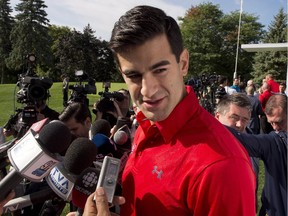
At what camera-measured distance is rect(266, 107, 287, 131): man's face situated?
342cm

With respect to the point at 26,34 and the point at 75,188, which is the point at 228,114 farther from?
the point at 26,34

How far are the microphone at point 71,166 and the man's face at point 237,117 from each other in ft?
7.07

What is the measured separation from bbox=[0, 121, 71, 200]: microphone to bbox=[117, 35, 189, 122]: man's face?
0.43 meters

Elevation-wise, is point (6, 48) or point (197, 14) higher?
point (197, 14)

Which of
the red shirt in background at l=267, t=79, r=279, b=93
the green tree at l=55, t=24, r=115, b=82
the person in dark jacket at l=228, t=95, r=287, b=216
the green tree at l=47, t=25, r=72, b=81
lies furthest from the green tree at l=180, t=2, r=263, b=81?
the person in dark jacket at l=228, t=95, r=287, b=216

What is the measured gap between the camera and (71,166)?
1743 millimetres

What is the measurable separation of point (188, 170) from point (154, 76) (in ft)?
1.32

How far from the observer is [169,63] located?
4.86 feet

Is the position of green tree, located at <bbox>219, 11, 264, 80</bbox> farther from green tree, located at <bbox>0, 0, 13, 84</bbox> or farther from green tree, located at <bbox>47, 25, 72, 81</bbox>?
green tree, located at <bbox>0, 0, 13, 84</bbox>

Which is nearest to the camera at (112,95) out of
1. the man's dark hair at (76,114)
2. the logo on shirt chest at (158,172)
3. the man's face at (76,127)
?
the man's dark hair at (76,114)

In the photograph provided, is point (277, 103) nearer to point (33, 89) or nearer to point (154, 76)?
point (154, 76)

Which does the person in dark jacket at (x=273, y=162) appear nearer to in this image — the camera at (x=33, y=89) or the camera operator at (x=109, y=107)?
the camera operator at (x=109, y=107)

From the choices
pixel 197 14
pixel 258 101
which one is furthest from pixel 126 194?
pixel 197 14

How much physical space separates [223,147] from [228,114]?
2.43 meters
